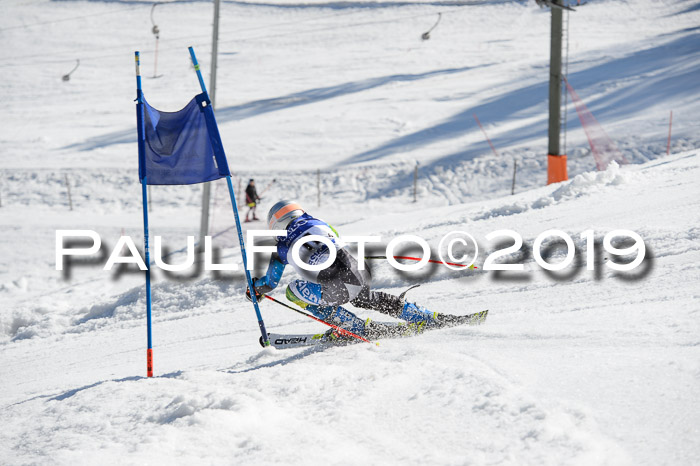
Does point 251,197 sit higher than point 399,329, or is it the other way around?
point 251,197

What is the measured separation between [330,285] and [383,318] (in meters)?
1.67

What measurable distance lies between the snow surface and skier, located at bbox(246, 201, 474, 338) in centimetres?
33

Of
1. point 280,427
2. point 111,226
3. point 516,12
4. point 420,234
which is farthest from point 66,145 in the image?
point 516,12

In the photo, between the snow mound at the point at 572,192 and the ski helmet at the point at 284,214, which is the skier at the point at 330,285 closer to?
the ski helmet at the point at 284,214

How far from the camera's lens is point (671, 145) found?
21312mm

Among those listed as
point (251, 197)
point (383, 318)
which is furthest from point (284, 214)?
point (251, 197)

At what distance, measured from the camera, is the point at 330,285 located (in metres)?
5.57

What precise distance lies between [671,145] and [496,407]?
2002 cm

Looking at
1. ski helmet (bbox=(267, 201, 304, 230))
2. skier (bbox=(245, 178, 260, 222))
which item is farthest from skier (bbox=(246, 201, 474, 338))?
skier (bbox=(245, 178, 260, 222))

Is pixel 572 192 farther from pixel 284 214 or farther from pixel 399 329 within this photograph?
pixel 284 214

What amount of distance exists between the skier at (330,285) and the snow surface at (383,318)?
1.09ft

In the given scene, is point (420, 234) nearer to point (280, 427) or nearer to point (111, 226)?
point (280, 427)

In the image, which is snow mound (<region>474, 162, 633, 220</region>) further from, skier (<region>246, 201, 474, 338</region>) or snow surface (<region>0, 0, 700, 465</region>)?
skier (<region>246, 201, 474, 338</region>)

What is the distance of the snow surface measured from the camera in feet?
12.6
